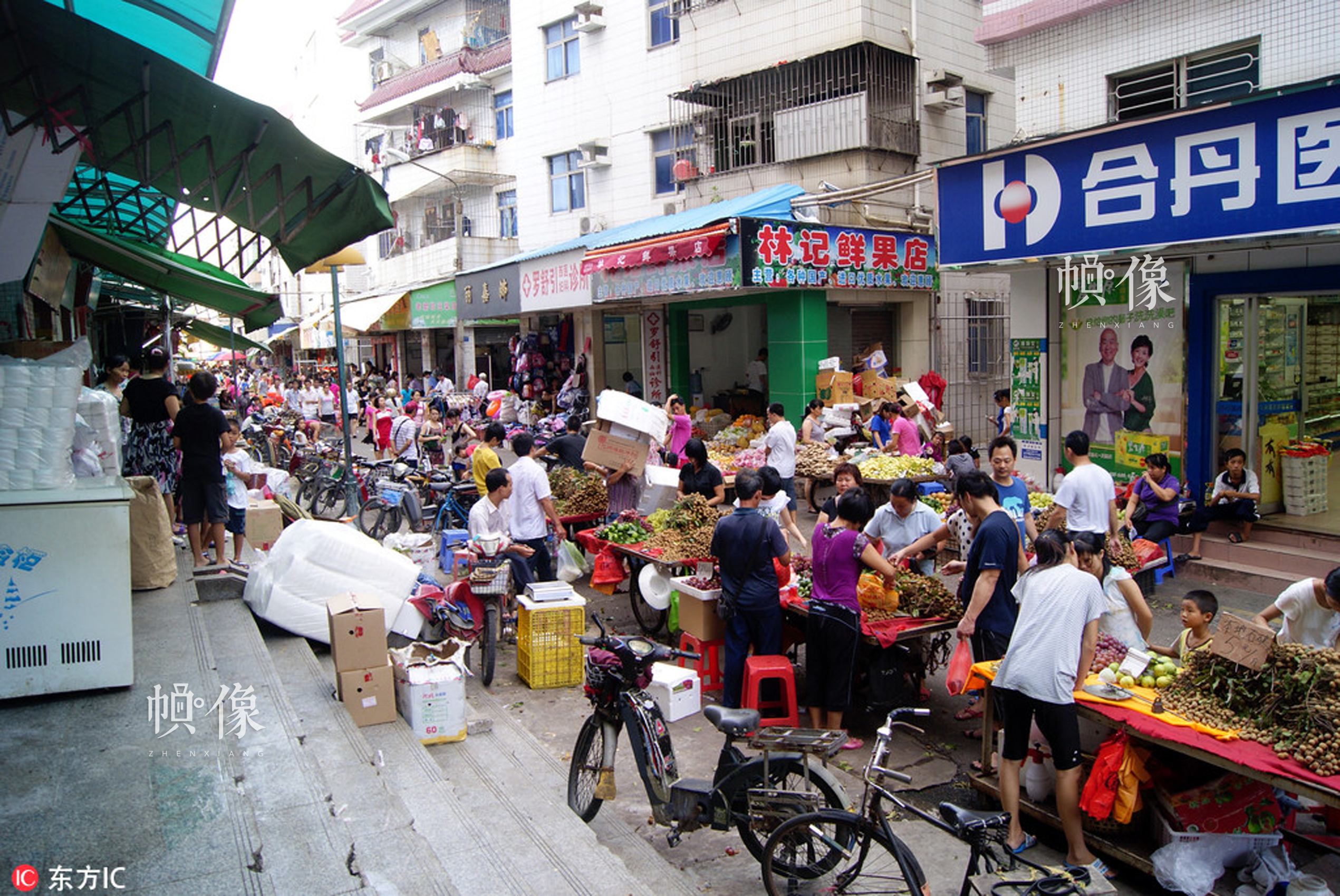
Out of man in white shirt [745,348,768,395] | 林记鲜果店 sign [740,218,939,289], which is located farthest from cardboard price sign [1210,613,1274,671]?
man in white shirt [745,348,768,395]

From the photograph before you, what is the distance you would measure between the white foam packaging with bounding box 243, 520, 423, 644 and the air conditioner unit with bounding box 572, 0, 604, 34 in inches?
718

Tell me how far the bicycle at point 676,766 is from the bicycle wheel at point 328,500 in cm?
963

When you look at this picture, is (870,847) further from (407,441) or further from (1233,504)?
(407,441)

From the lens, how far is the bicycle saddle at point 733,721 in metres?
4.73

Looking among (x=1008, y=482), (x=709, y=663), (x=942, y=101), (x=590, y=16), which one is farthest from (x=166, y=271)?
(x=590, y=16)

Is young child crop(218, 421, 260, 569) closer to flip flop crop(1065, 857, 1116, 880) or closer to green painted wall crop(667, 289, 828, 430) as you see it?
flip flop crop(1065, 857, 1116, 880)

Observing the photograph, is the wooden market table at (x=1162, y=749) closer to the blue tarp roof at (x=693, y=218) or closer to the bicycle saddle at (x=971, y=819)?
the bicycle saddle at (x=971, y=819)

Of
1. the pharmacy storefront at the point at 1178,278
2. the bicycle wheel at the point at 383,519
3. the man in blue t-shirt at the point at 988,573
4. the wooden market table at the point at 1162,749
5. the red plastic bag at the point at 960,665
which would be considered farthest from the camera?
the bicycle wheel at the point at 383,519

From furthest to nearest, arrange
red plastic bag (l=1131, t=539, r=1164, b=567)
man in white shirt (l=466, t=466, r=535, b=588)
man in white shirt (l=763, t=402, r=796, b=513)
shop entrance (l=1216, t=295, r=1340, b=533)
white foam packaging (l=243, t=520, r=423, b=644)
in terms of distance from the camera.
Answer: man in white shirt (l=763, t=402, r=796, b=513), shop entrance (l=1216, t=295, r=1340, b=533), red plastic bag (l=1131, t=539, r=1164, b=567), man in white shirt (l=466, t=466, r=535, b=588), white foam packaging (l=243, t=520, r=423, b=644)

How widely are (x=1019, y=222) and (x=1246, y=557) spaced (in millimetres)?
4490

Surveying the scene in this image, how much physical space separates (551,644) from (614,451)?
3898mm

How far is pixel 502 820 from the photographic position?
4.95 m

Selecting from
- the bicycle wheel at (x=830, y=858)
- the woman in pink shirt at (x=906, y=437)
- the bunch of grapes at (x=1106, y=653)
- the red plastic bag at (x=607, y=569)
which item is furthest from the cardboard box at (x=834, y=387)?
the bicycle wheel at (x=830, y=858)

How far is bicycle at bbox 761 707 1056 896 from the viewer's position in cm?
401
